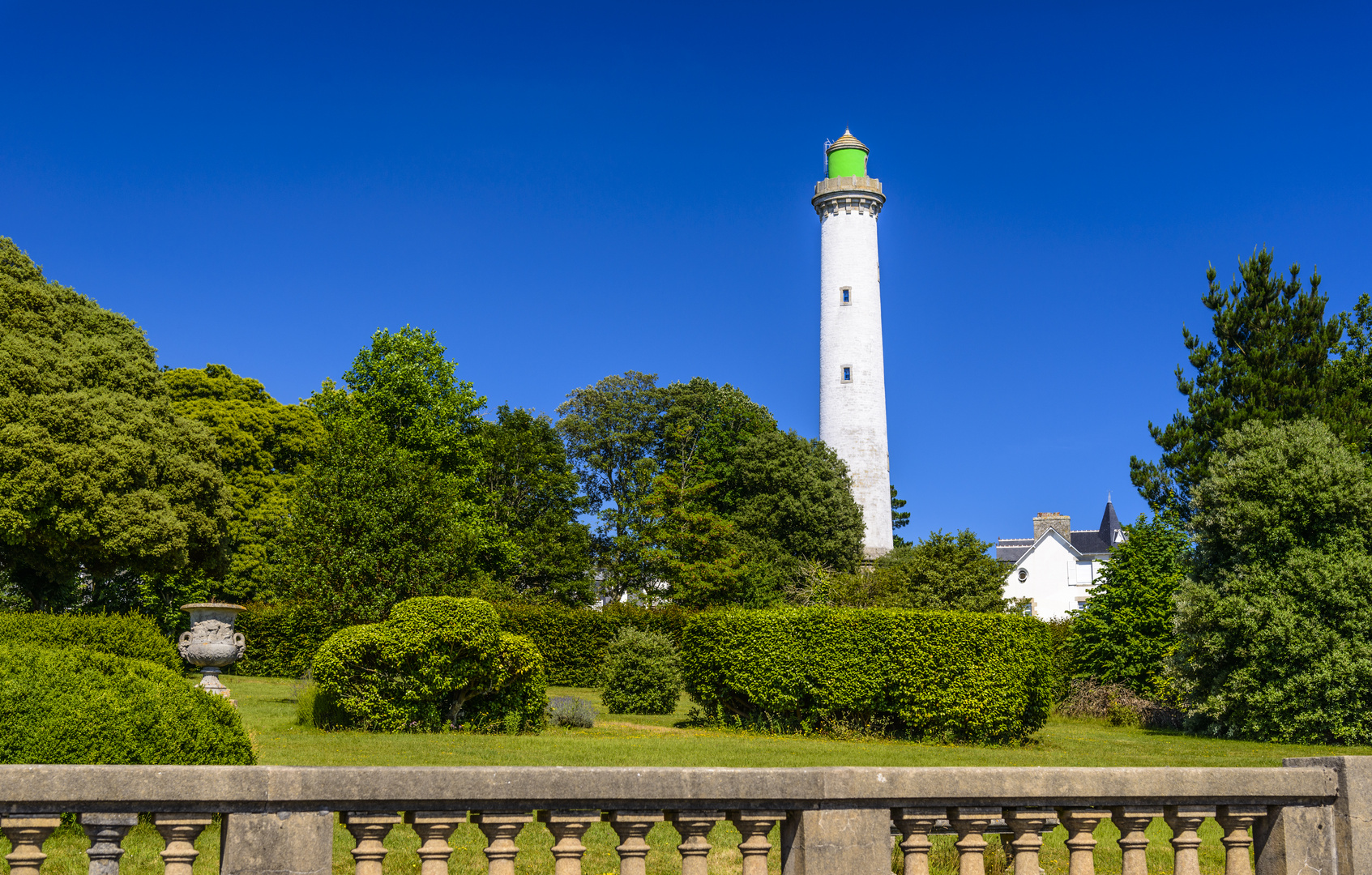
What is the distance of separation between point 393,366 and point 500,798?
3791 cm

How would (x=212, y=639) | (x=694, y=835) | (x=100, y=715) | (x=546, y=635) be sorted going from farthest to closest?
(x=546, y=635) < (x=212, y=639) < (x=100, y=715) < (x=694, y=835)

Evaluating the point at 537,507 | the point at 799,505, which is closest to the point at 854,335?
the point at 799,505

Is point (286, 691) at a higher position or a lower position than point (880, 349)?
lower

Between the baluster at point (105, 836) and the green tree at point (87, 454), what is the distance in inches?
1011

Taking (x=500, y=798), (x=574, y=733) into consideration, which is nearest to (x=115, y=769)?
(x=500, y=798)

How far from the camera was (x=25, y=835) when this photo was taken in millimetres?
4039

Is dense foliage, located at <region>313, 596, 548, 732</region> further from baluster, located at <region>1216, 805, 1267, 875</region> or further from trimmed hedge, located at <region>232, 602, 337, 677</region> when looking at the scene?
trimmed hedge, located at <region>232, 602, 337, 677</region>

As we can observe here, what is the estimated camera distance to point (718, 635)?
2031 centimetres

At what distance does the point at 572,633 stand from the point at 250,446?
1637cm

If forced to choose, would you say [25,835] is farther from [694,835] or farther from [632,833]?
[694,835]

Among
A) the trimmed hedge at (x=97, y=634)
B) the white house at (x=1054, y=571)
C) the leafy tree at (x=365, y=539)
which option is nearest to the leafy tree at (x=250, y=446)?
the leafy tree at (x=365, y=539)

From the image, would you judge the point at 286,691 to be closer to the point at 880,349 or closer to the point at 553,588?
the point at 553,588

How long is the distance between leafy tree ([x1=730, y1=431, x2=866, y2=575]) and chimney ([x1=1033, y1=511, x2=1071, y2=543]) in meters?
21.2

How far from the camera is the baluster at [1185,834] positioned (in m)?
5.14
